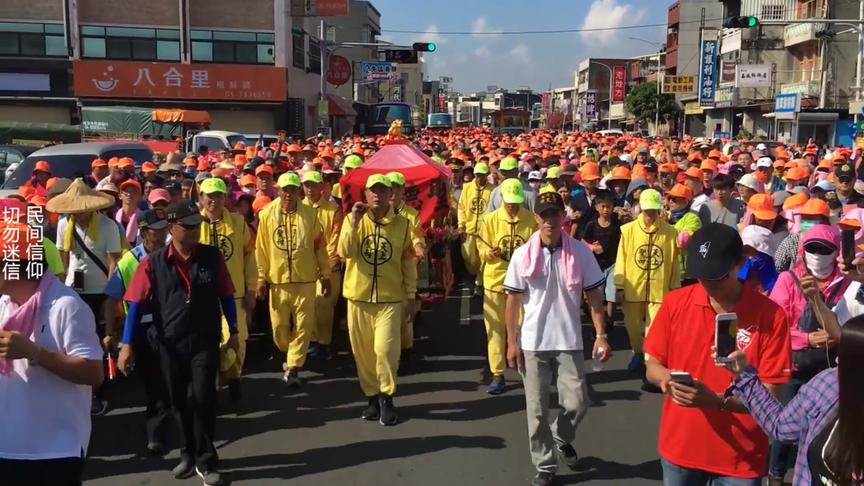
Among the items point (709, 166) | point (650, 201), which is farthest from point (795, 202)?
point (709, 166)

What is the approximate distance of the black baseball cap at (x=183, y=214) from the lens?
4859mm

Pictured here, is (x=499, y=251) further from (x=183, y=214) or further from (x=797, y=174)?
(x=797, y=174)

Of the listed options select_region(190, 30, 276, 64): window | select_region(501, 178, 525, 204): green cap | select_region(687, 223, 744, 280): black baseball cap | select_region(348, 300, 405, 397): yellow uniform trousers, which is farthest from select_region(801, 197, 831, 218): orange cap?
select_region(190, 30, 276, 64): window

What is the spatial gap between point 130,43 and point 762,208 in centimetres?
3682

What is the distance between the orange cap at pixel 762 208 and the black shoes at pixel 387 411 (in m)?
3.43

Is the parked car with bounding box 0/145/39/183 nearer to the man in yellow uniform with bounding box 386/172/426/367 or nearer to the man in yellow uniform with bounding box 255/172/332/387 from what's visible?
the man in yellow uniform with bounding box 255/172/332/387

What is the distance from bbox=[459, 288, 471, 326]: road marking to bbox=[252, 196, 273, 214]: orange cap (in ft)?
9.04

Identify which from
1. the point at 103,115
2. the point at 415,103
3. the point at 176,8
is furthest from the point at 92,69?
the point at 415,103

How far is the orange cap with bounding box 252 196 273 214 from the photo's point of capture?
27.6 ft

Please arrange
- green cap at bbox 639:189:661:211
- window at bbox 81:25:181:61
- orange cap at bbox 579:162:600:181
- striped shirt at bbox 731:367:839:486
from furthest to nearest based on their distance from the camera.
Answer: window at bbox 81:25:181:61, orange cap at bbox 579:162:600:181, green cap at bbox 639:189:661:211, striped shirt at bbox 731:367:839:486

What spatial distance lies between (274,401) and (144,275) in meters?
2.12

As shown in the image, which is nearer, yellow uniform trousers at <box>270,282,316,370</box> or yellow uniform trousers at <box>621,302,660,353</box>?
yellow uniform trousers at <box>270,282,316,370</box>

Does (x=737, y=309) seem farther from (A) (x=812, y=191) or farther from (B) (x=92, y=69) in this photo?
(B) (x=92, y=69)

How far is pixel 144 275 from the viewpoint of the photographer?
5.00 metres
